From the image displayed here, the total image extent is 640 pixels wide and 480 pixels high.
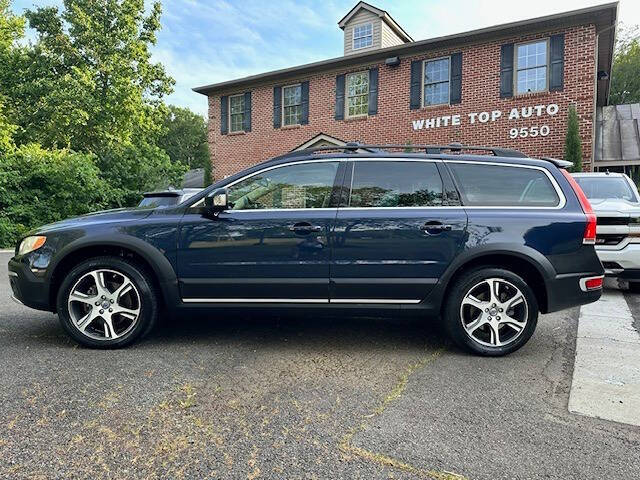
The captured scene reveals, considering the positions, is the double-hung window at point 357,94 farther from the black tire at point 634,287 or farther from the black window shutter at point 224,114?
the black tire at point 634,287

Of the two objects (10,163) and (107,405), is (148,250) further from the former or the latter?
(10,163)

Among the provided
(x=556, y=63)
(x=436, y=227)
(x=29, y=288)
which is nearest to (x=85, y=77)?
(x=556, y=63)

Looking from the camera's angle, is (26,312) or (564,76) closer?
(26,312)

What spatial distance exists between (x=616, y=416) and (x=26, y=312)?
5372 millimetres

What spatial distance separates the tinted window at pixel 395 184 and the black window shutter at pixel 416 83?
11524 millimetres

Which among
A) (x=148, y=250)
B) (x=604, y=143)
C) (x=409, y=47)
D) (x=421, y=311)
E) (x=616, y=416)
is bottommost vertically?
(x=616, y=416)

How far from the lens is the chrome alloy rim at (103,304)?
388 cm

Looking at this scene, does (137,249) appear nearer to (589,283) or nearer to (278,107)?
(589,283)

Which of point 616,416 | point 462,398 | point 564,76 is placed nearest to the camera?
point 616,416

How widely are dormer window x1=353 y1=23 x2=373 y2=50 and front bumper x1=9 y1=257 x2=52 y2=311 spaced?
1650 cm

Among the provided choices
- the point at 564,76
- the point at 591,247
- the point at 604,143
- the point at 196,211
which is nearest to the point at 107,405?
the point at 196,211

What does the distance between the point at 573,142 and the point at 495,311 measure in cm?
995

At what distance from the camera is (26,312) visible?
16.9 feet

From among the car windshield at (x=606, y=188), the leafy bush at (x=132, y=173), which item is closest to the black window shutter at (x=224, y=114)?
the leafy bush at (x=132, y=173)
